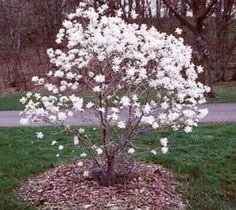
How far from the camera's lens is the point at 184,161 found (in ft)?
25.3

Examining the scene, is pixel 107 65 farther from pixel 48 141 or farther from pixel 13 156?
pixel 48 141

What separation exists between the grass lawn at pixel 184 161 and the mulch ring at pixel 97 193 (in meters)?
0.19

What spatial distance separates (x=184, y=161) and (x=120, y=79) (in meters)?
2.19

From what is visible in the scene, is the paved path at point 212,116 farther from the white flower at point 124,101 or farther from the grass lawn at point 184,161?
the white flower at point 124,101

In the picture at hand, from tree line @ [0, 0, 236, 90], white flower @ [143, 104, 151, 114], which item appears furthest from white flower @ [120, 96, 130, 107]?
tree line @ [0, 0, 236, 90]

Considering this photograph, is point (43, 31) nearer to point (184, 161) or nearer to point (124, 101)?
point (184, 161)

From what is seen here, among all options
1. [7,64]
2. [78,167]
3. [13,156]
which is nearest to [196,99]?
[78,167]

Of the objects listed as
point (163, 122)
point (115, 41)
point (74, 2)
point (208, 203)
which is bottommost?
point (208, 203)

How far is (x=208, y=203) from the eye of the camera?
6309mm

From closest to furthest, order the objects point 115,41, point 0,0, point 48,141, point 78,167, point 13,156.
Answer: point 115,41 < point 78,167 < point 13,156 < point 48,141 < point 0,0

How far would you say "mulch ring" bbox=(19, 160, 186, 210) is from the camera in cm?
588

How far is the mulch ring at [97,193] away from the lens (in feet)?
19.3

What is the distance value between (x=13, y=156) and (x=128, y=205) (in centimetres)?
294

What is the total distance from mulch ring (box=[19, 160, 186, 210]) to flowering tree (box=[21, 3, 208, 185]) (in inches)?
13.0
